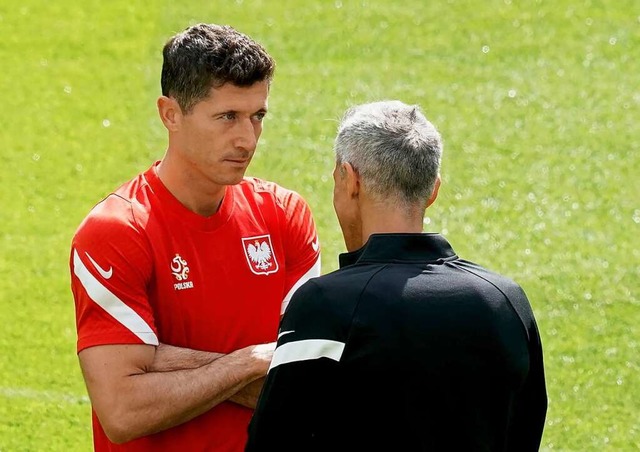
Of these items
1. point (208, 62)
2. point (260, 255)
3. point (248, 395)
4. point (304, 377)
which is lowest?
point (248, 395)

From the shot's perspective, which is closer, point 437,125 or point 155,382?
point 155,382

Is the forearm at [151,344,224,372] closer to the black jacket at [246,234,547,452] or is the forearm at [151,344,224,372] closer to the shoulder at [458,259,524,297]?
the black jacket at [246,234,547,452]

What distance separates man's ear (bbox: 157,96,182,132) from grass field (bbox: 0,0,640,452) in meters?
3.02

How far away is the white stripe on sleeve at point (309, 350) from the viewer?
2.96m

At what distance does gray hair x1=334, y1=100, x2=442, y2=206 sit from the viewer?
10.5 ft

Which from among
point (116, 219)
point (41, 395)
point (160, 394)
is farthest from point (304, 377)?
point (41, 395)

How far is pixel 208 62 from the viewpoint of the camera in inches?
147

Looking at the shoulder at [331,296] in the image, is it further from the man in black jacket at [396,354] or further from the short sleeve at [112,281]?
the short sleeve at [112,281]

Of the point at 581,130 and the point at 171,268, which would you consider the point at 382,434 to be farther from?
the point at 581,130

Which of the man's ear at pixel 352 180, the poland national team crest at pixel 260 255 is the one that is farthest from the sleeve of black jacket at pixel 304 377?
the poland national team crest at pixel 260 255

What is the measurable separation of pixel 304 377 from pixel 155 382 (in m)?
0.79

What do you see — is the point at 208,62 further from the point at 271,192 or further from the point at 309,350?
the point at 309,350

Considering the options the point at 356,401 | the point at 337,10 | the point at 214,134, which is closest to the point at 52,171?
the point at 337,10

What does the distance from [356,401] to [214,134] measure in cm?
118
